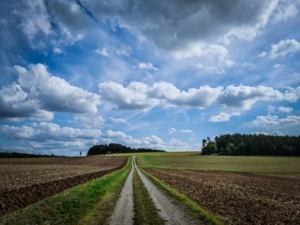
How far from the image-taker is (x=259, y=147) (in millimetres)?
147250

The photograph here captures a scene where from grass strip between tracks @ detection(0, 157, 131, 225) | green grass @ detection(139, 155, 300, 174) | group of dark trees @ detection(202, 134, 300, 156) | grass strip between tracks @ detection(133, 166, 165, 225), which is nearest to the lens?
grass strip between tracks @ detection(133, 166, 165, 225)

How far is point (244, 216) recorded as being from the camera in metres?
12.6

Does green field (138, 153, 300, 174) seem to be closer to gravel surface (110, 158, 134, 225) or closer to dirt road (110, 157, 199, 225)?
dirt road (110, 157, 199, 225)

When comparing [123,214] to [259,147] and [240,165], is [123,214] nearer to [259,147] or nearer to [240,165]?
[240,165]

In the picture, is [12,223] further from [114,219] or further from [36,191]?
[36,191]

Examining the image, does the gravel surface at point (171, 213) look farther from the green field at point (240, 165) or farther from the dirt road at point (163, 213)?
the green field at point (240, 165)

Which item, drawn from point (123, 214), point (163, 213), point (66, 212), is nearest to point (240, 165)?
point (163, 213)

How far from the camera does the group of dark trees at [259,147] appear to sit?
456 ft

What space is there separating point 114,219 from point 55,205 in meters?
5.33

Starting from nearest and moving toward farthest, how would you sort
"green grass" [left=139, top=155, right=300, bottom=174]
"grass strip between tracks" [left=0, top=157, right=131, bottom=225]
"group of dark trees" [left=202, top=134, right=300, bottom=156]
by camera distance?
"grass strip between tracks" [left=0, top=157, right=131, bottom=225] < "green grass" [left=139, top=155, right=300, bottom=174] < "group of dark trees" [left=202, top=134, right=300, bottom=156]

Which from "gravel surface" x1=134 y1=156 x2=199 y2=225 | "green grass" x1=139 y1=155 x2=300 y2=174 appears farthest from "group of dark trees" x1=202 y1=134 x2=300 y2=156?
"gravel surface" x1=134 y1=156 x2=199 y2=225

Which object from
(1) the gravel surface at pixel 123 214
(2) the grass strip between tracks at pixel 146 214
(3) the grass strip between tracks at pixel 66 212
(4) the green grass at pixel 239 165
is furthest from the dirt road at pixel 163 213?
(4) the green grass at pixel 239 165

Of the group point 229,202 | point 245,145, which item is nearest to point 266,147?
point 245,145

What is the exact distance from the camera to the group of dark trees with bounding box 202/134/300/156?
13884cm
